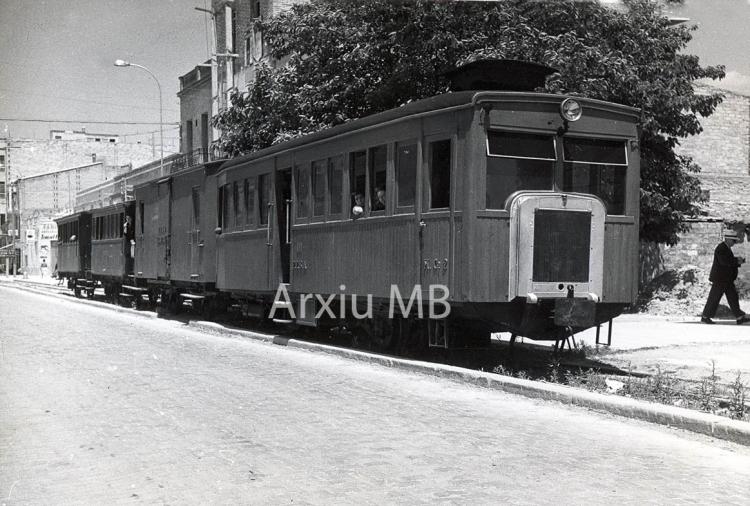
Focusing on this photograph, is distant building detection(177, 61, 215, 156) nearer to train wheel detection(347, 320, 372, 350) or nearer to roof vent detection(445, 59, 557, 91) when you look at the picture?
train wheel detection(347, 320, 372, 350)

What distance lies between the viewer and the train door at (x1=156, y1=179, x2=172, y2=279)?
2244cm

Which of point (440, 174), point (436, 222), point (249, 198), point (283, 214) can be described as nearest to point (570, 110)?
point (440, 174)

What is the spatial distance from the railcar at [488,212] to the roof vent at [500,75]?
0.06 feet

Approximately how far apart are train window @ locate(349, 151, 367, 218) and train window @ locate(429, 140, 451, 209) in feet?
5.51

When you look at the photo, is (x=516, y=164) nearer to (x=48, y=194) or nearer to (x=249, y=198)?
(x=249, y=198)

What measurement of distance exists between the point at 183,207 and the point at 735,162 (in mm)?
22867

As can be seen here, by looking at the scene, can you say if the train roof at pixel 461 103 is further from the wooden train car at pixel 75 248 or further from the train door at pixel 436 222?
the wooden train car at pixel 75 248

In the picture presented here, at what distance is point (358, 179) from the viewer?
12922 millimetres

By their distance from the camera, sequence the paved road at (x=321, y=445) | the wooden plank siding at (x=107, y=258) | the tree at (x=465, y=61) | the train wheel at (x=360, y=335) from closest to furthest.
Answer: the paved road at (x=321, y=445), the train wheel at (x=360, y=335), the tree at (x=465, y=61), the wooden plank siding at (x=107, y=258)

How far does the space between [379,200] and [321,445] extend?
6.05 metres

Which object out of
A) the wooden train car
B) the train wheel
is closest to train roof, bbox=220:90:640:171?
the train wheel

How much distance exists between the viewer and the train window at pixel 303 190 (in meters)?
14.5

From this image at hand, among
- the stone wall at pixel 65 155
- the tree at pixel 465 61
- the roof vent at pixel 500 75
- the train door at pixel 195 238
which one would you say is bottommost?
the train door at pixel 195 238

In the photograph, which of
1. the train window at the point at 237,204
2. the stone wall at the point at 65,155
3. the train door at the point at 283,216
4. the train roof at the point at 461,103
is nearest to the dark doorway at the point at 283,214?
the train door at the point at 283,216
